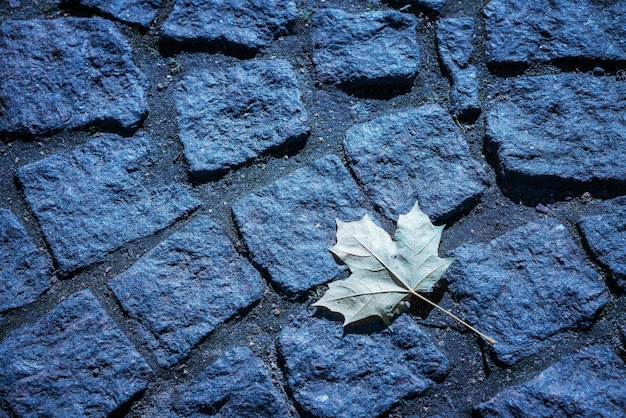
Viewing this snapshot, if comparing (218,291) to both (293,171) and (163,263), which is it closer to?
(163,263)

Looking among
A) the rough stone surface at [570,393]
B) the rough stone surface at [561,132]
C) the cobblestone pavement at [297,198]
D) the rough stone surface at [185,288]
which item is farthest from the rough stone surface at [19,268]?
the rough stone surface at [561,132]

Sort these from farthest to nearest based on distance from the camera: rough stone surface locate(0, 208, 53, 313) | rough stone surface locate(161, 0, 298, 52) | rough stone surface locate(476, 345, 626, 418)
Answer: rough stone surface locate(161, 0, 298, 52) → rough stone surface locate(0, 208, 53, 313) → rough stone surface locate(476, 345, 626, 418)

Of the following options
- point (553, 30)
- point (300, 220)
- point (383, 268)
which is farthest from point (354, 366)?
point (553, 30)

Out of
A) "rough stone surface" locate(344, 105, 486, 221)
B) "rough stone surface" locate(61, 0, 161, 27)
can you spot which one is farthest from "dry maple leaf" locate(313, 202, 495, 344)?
"rough stone surface" locate(61, 0, 161, 27)

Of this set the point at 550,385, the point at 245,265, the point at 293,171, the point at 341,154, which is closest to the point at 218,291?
the point at 245,265

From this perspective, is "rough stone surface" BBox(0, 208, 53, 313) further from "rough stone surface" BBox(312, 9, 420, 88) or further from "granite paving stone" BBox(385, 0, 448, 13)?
"granite paving stone" BBox(385, 0, 448, 13)
